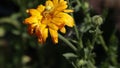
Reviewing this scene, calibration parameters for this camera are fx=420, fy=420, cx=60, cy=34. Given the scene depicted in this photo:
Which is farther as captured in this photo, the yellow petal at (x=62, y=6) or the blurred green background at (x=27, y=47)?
the blurred green background at (x=27, y=47)

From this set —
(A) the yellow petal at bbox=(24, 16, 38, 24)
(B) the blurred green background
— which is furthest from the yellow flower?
(B) the blurred green background

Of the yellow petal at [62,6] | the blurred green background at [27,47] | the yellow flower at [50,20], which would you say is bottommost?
the blurred green background at [27,47]

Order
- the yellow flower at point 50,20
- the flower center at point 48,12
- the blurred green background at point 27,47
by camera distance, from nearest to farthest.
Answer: the yellow flower at point 50,20, the flower center at point 48,12, the blurred green background at point 27,47

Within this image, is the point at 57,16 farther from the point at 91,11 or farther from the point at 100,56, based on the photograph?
the point at 100,56

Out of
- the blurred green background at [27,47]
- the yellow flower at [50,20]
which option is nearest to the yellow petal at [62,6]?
the yellow flower at [50,20]

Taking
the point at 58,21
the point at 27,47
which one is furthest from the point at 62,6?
the point at 27,47

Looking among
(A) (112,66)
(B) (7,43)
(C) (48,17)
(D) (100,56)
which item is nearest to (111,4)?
(D) (100,56)

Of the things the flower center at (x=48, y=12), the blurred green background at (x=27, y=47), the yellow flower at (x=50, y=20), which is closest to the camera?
the yellow flower at (x=50, y=20)

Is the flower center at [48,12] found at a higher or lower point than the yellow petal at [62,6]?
lower

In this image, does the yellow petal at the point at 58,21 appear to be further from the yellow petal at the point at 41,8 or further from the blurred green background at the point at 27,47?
the blurred green background at the point at 27,47
